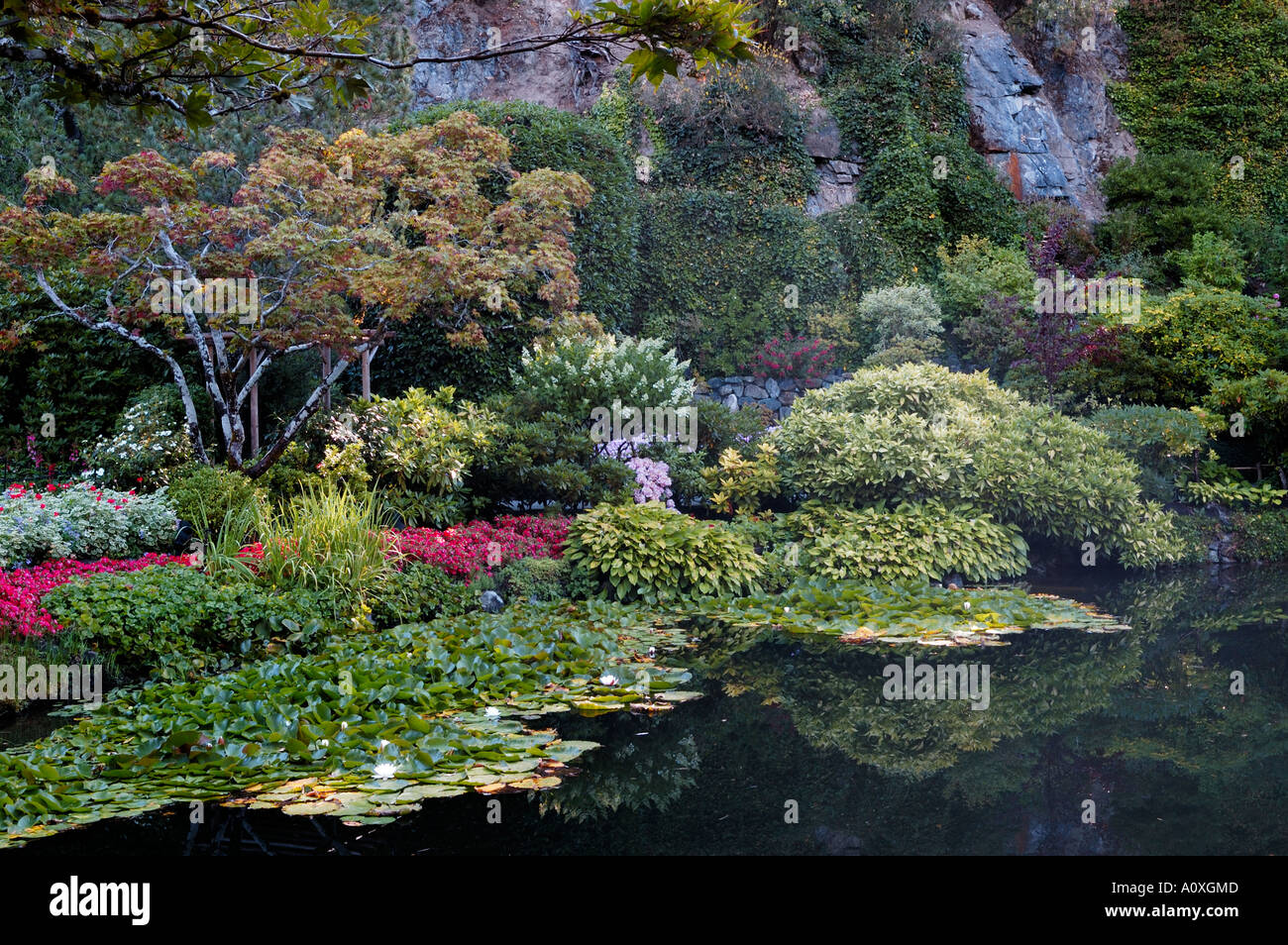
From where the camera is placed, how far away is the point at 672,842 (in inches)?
154

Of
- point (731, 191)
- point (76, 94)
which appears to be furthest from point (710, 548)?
point (731, 191)

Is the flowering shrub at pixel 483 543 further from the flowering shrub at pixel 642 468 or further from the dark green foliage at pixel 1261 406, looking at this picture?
the dark green foliage at pixel 1261 406

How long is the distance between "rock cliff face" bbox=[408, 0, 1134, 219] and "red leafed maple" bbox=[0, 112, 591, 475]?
9.28 metres

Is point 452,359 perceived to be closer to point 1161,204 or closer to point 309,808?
point 309,808

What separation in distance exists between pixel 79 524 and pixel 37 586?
182cm

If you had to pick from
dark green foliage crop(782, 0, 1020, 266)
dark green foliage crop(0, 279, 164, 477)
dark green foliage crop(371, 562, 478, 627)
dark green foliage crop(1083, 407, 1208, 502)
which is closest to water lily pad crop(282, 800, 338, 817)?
dark green foliage crop(371, 562, 478, 627)

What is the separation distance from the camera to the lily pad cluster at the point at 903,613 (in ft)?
24.8

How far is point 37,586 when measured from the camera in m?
6.27

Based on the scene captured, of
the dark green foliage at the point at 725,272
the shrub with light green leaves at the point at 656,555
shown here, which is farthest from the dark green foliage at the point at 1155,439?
the dark green foliage at the point at 725,272

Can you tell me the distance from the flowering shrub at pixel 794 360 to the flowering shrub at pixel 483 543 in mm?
6983


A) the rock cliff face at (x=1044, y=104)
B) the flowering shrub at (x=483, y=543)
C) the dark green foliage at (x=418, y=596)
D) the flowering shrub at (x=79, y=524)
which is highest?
the rock cliff face at (x=1044, y=104)

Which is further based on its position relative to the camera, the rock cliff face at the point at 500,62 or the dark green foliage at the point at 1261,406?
the rock cliff face at the point at 500,62

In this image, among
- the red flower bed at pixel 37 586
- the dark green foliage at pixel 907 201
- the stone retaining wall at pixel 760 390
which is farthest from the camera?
the dark green foliage at pixel 907 201
